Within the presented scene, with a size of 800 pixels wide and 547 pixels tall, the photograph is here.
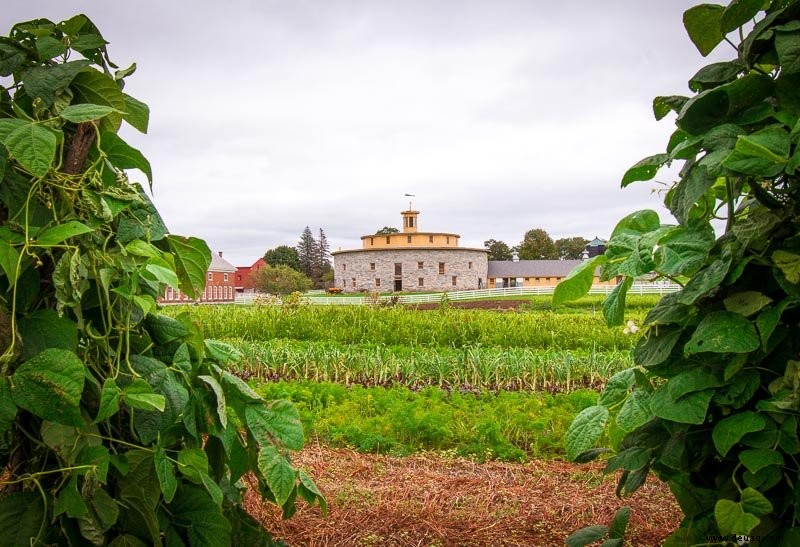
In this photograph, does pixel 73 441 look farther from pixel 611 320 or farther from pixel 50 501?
pixel 611 320

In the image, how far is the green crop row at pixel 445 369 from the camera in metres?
5.89

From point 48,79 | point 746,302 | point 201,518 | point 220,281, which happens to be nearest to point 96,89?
point 48,79

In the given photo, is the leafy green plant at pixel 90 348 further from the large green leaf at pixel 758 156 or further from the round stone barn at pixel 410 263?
the round stone barn at pixel 410 263

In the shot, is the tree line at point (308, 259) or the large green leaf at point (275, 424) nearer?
the large green leaf at point (275, 424)

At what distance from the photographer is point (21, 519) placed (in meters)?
0.87

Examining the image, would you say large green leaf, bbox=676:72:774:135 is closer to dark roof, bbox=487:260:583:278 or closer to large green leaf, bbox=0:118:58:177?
large green leaf, bbox=0:118:58:177

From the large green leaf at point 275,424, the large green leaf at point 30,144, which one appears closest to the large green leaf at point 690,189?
the large green leaf at point 275,424

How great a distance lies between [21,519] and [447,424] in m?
2.95

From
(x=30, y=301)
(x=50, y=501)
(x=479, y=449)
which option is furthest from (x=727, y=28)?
(x=479, y=449)

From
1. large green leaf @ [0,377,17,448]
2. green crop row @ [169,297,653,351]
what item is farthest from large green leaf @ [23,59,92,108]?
green crop row @ [169,297,653,351]

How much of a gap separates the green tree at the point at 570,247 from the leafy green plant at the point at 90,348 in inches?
2164

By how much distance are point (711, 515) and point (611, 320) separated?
419mm

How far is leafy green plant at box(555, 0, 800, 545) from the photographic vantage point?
2.96 feet

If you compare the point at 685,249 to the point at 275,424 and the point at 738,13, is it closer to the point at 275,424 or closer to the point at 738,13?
the point at 738,13
